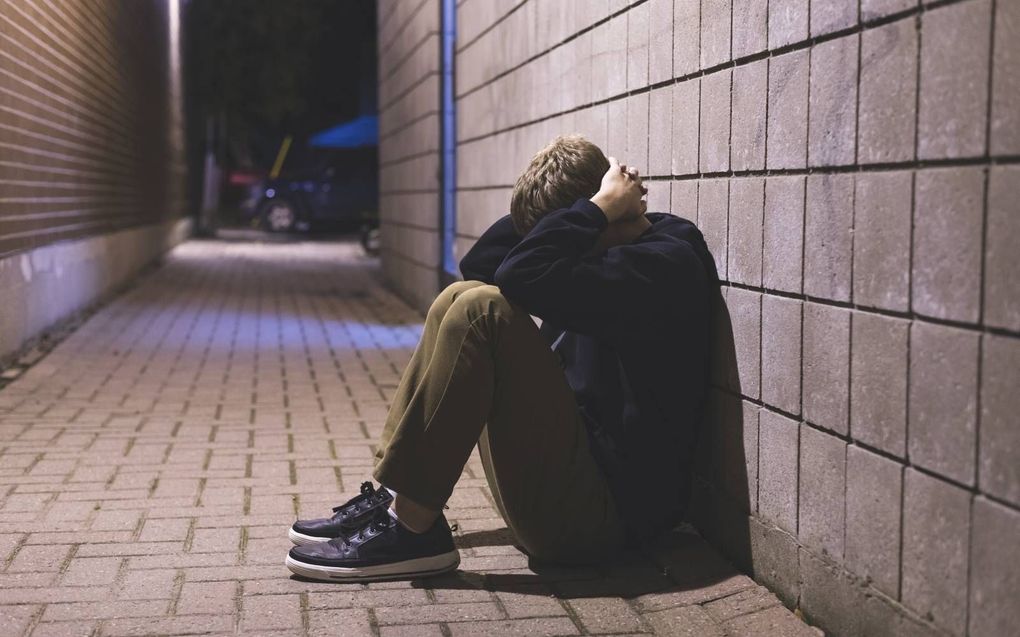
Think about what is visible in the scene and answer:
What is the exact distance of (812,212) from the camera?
9.62 feet

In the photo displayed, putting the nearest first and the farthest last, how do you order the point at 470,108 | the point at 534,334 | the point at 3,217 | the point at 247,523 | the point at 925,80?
the point at 925,80 < the point at 534,334 < the point at 247,523 < the point at 3,217 < the point at 470,108

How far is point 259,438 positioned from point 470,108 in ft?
11.9

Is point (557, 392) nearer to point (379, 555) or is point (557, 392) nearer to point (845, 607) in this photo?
point (379, 555)

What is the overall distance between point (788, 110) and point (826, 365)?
2.17 feet

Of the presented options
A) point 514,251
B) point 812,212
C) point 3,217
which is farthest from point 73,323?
point 812,212

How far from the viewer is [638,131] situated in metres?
4.33

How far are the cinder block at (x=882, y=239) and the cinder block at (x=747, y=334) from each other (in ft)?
1.97

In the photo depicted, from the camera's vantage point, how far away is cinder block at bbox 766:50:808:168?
9.79ft

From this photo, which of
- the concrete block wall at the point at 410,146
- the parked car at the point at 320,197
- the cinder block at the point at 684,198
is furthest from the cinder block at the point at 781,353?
the parked car at the point at 320,197

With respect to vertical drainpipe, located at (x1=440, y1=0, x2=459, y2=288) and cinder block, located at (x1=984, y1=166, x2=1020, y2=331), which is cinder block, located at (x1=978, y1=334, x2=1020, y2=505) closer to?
cinder block, located at (x1=984, y1=166, x2=1020, y2=331)

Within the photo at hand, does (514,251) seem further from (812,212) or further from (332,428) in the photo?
(332,428)

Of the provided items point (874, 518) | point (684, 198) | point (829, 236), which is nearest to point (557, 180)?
point (684, 198)

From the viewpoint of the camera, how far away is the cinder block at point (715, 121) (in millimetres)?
3516

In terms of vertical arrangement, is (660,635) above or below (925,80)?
below
